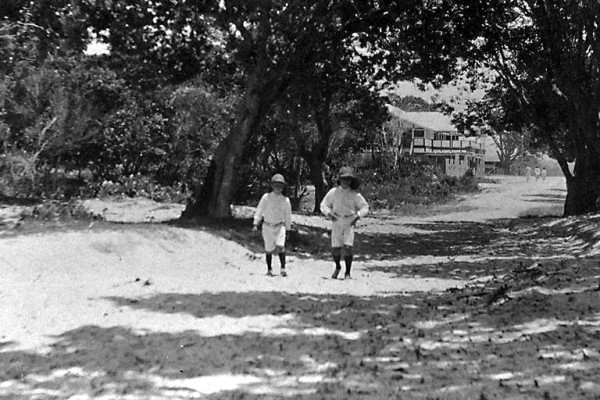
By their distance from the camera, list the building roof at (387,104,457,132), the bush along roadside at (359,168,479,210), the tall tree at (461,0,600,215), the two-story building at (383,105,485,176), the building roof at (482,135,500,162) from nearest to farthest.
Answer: the tall tree at (461,0,600,215)
the bush along roadside at (359,168,479,210)
the two-story building at (383,105,485,176)
the building roof at (387,104,457,132)
the building roof at (482,135,500,162)

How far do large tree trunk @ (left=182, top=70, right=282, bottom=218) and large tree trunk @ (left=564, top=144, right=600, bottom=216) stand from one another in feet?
42.5

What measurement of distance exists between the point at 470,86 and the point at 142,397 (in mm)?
27053

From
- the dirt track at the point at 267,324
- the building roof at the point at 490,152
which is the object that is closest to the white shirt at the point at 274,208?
the dirt track at the point at 267,324

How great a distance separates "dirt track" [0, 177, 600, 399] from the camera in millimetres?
5043

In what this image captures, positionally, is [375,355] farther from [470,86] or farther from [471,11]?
[470,86]

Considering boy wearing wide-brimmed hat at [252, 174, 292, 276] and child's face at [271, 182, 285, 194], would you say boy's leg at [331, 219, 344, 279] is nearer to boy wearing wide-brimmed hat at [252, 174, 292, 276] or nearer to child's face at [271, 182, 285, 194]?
boy wearing wide-brimmed hat at [252, 174, 292, 276]

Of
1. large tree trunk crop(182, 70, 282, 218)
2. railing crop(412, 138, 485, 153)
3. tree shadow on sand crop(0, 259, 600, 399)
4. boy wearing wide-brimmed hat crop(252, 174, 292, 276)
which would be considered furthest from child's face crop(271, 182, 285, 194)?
railing crop(412, 138, 485, 153)

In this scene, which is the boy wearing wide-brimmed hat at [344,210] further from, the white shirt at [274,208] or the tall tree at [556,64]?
the tall tree at [556,64]

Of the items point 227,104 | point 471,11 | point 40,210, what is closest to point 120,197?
point 227,104

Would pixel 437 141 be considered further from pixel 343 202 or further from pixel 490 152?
pixel 343 202

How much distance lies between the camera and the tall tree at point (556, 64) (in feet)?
57.5

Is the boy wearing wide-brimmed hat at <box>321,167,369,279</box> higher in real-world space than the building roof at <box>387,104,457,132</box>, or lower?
lower

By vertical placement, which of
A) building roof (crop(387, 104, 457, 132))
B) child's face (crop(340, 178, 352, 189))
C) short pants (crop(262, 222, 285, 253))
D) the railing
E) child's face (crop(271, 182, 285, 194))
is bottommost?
short pants (crop(262, 222, 285, 253))

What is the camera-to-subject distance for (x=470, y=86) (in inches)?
1163
